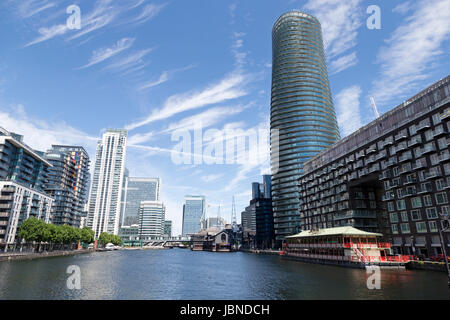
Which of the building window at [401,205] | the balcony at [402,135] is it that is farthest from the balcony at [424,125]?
the building window at [401,205]

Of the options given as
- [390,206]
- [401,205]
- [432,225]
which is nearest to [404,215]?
[401,205]

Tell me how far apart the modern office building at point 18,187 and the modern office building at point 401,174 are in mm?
142051

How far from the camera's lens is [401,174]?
281 feet

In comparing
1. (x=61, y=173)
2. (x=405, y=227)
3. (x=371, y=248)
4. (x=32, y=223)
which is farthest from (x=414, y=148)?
(x=61, y=173)

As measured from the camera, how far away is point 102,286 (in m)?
49.2

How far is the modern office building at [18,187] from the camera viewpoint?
120 meters

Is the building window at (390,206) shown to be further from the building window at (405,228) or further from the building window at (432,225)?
the building window at (432,225)

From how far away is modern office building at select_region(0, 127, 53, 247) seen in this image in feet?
395

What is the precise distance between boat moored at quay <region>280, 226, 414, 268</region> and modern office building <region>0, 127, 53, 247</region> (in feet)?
412

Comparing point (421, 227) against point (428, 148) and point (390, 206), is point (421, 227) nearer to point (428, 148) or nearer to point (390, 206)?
point (390, 206)

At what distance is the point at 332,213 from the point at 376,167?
3802 cm
